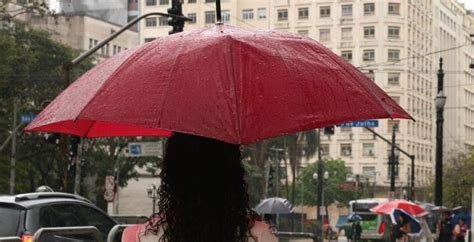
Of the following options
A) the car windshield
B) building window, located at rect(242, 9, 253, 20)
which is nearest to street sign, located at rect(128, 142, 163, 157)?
building window, located at rect(242, 9, 253, 20)

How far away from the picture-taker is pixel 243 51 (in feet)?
12.0

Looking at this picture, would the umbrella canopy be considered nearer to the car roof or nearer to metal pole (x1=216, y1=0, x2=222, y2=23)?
the car roof

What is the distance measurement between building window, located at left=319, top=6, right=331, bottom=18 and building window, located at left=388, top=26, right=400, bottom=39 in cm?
533

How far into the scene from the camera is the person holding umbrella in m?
3.51

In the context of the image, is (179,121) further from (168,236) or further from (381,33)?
(381,33)

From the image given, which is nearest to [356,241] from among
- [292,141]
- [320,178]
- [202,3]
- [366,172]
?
[202,3]

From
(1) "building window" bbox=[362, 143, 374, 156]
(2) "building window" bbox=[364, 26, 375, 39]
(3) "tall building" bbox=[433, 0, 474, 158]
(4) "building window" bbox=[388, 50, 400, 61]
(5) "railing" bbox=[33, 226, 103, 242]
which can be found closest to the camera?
(5) "railing" bbox=[33, 226, 103, 242]

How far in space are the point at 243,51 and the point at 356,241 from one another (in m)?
42.2

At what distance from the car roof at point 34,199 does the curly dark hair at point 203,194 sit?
24.7ft

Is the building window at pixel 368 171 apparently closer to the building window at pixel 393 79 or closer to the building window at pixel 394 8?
the building window at pixel 393 79

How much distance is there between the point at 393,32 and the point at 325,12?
22.3 feet

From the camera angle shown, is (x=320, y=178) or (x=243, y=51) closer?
(x=243, y=51)

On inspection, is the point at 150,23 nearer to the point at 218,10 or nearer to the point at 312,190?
the point at 312,190

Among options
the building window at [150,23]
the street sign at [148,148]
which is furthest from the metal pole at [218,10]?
the building window at [150,23]
